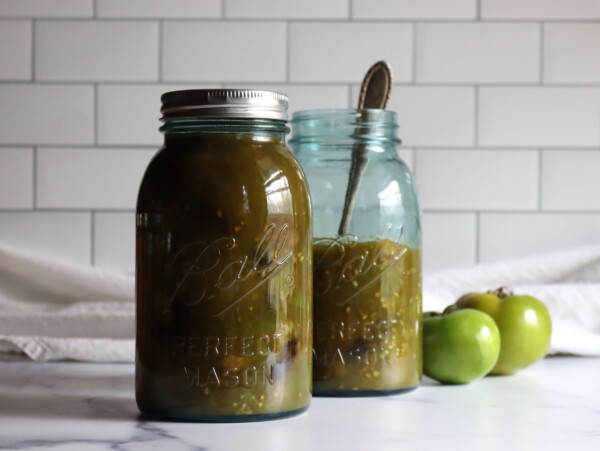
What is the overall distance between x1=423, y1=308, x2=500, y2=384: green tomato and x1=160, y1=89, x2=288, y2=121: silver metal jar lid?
0.32 metres

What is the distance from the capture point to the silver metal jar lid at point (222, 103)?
68 cm

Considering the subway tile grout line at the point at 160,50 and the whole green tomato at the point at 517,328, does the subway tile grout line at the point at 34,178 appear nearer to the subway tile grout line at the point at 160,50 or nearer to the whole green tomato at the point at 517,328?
the subway tile grout line at the point at 160,50

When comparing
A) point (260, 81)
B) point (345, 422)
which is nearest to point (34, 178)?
point (260, 81)

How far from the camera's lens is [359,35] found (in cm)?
138

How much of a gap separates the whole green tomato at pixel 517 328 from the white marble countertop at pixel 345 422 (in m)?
0.03

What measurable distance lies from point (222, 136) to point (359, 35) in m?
0.74

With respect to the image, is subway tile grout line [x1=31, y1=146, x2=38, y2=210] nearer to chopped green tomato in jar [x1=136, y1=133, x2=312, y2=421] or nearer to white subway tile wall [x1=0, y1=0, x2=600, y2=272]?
white subway tile wall [x1=0, y1=0, x2=600, y2=272]

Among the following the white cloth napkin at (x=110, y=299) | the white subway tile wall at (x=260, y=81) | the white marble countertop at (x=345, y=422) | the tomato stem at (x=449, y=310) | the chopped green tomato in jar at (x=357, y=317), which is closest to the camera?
the white marble countertop at (x=345, y=422)

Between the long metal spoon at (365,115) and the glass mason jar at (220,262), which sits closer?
the glass mason jar at (220,262)

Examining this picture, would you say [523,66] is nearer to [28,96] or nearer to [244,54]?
[244,54]

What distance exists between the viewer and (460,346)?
893 mm

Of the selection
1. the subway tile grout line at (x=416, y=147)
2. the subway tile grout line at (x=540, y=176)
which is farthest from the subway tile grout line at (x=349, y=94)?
the subway tile grout line at (x=540, y=176)

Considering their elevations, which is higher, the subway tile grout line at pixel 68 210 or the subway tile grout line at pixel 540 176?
the subway tile grout line at pixel 540 176

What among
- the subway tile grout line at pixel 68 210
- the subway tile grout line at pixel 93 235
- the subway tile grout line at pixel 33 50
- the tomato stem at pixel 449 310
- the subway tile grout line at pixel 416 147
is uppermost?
the subway tile grout line at pixel 33 50
